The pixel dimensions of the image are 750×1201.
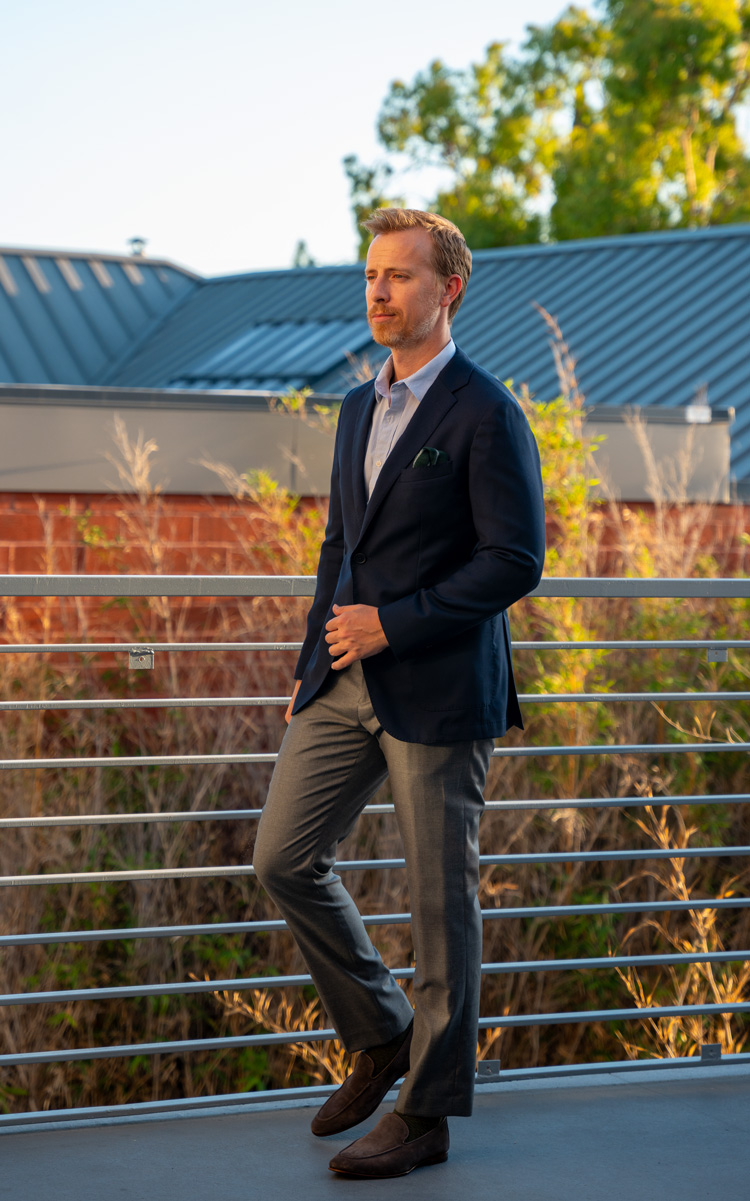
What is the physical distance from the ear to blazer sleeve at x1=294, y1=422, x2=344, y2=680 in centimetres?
39

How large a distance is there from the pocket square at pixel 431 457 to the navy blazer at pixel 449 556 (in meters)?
0.01

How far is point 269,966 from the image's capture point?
5.61m

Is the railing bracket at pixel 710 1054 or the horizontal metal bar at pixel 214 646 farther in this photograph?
the railing bracket at pixel 710 1054

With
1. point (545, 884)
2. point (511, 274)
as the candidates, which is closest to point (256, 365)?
point (511, 274)

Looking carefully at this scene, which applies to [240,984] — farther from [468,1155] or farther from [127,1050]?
[468,1155]

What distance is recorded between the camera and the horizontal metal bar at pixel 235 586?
3242 mm

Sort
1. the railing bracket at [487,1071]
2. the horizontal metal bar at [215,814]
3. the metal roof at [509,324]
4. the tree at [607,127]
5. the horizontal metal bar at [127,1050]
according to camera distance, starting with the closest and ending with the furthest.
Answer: the horizontal metal bar at [127,1050] < the horizontal metal bar at [215,814] < the railing bracket at [487,1071] < the metal roof at [509,324] < the tree at [607,127]

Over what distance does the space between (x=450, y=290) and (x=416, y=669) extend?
2.68 feet

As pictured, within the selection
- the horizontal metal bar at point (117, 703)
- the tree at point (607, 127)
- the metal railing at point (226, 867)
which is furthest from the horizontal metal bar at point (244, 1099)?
the tree at point (607, 127)

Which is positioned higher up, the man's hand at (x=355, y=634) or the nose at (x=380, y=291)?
the nose at (x=380, y=291)

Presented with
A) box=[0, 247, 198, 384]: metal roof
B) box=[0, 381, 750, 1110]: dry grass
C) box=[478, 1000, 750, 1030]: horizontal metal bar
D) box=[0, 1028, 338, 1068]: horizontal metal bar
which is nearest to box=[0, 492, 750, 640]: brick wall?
box=[0, 381, 750, 1110]: dry grass

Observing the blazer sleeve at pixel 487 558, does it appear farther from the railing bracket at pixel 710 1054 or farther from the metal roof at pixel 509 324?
the metal roof at pixel 509 324

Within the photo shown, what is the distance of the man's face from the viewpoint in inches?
110

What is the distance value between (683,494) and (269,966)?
367cm
